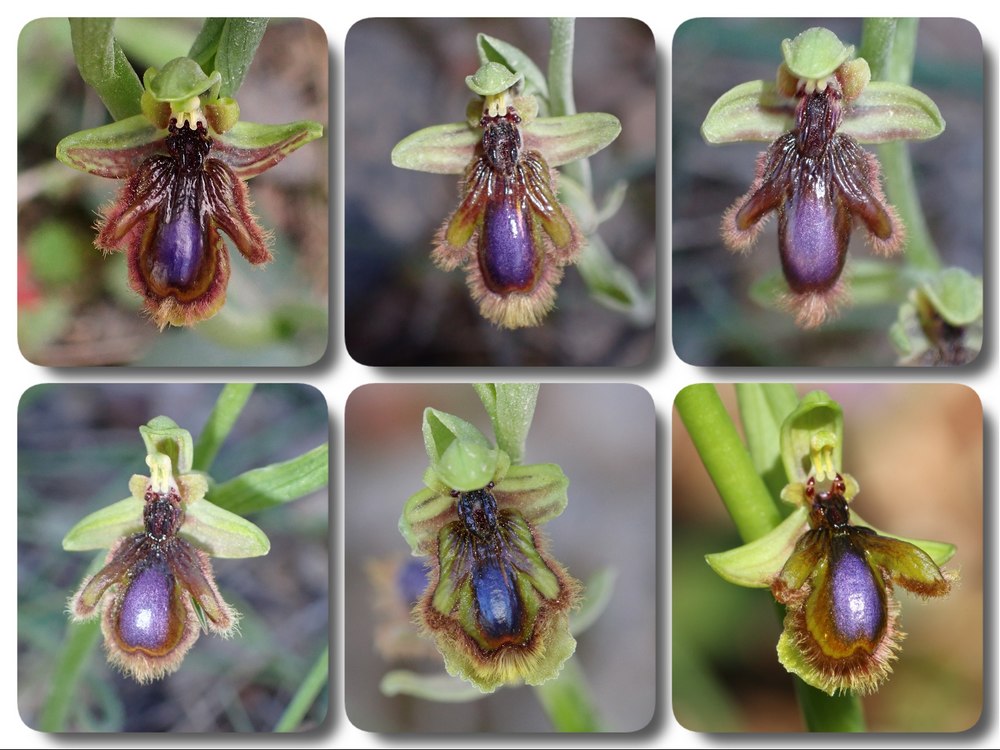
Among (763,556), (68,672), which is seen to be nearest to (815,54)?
(763,556)

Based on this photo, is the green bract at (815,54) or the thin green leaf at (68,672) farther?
the thin green leaf at (68,672)

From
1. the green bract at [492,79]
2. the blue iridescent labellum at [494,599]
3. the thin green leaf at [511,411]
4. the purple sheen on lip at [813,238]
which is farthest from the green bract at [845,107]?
the blue iridescent labellum at [494,599]

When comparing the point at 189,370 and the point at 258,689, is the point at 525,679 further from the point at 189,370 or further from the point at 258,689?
the point at 189,370

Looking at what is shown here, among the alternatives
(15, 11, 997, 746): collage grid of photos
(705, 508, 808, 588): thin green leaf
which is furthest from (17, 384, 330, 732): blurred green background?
(705, 508, 808, 588): thin green leaf

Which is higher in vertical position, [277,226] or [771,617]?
[277,226]


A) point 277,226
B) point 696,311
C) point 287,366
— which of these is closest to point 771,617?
point 696,311

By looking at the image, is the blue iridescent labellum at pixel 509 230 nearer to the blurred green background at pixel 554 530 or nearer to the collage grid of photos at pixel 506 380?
the collage grid of photos at pixel 506 380
